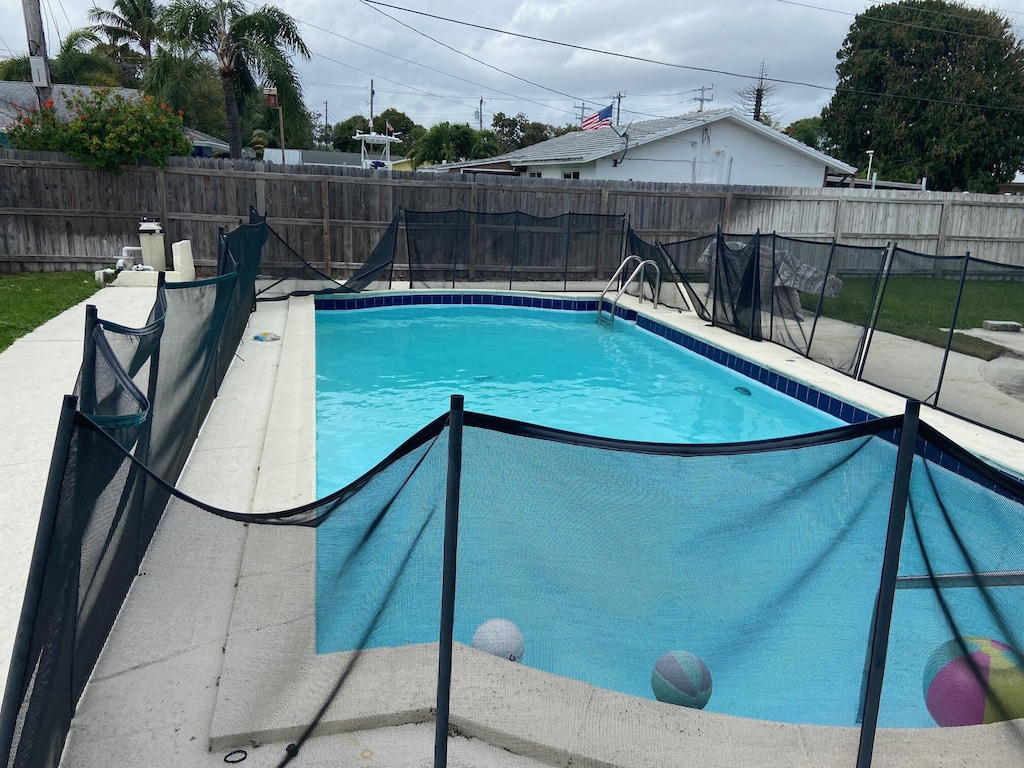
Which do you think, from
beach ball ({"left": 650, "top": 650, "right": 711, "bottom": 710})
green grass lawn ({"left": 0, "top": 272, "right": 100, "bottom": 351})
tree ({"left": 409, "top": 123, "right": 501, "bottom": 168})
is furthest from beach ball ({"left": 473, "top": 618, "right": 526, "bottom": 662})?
tree ({"left": 409, "top": 123, "right": 501, "bottom": 168})

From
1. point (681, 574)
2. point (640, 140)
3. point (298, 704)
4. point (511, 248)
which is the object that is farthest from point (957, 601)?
point (640, 140)

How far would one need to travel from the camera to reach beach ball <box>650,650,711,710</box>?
2.12 m

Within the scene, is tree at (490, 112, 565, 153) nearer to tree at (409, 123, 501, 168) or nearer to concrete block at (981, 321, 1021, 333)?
tree at (409, 123, 501, 168)

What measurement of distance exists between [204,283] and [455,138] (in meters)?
37.2

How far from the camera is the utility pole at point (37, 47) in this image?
11938mm

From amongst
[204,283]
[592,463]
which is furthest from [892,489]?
[204,283]

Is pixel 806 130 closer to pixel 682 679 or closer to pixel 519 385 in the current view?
pixel 519 385

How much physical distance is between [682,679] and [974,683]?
32.4 inches

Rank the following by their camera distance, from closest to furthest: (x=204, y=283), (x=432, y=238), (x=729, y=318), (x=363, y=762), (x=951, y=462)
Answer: (x=951, y=462), (x=363, y=762), (x=204, y=283), (x=729, y=318), (x=432, y=238)

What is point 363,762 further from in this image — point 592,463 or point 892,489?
point 892,489

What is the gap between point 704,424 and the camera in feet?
24.5

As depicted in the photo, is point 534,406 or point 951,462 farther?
point 534,406

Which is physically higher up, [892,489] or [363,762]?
[892,489]

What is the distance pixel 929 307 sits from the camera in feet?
35.8
